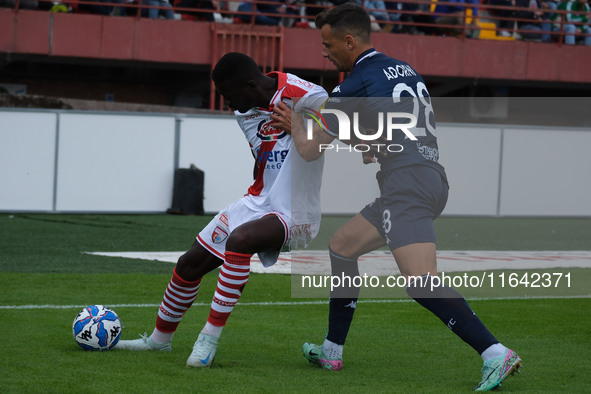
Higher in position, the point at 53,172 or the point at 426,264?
the point at 426,264

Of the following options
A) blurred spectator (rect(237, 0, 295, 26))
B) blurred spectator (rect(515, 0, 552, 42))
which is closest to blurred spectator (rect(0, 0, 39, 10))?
blurred spectator (rect(237, 0, 295, 26))

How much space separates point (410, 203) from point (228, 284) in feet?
3.75

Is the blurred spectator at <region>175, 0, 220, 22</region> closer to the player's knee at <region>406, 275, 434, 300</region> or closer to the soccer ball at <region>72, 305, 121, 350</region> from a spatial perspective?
the soccer ball at <region>72, 305, 121, 350</region>

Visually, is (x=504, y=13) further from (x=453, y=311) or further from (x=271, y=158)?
(x=453, y=311)

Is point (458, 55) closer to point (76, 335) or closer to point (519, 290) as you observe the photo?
point (519, 290)

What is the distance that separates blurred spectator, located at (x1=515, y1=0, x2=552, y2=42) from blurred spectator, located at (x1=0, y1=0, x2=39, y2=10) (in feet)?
40.0

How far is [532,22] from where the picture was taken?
81.5ft

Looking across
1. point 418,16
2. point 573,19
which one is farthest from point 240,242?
point 573,19

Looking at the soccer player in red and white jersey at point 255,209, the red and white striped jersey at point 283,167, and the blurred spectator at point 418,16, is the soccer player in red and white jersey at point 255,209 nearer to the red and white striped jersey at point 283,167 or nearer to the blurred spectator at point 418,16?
the red and white striped jersey at point 283,167

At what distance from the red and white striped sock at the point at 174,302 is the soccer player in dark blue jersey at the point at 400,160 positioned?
110 centimetres

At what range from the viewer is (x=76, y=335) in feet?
18.2

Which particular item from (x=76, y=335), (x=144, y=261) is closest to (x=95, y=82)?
(x=144, y=261)

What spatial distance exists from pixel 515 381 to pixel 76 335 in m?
2.62

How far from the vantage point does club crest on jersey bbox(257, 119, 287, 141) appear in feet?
17.3
